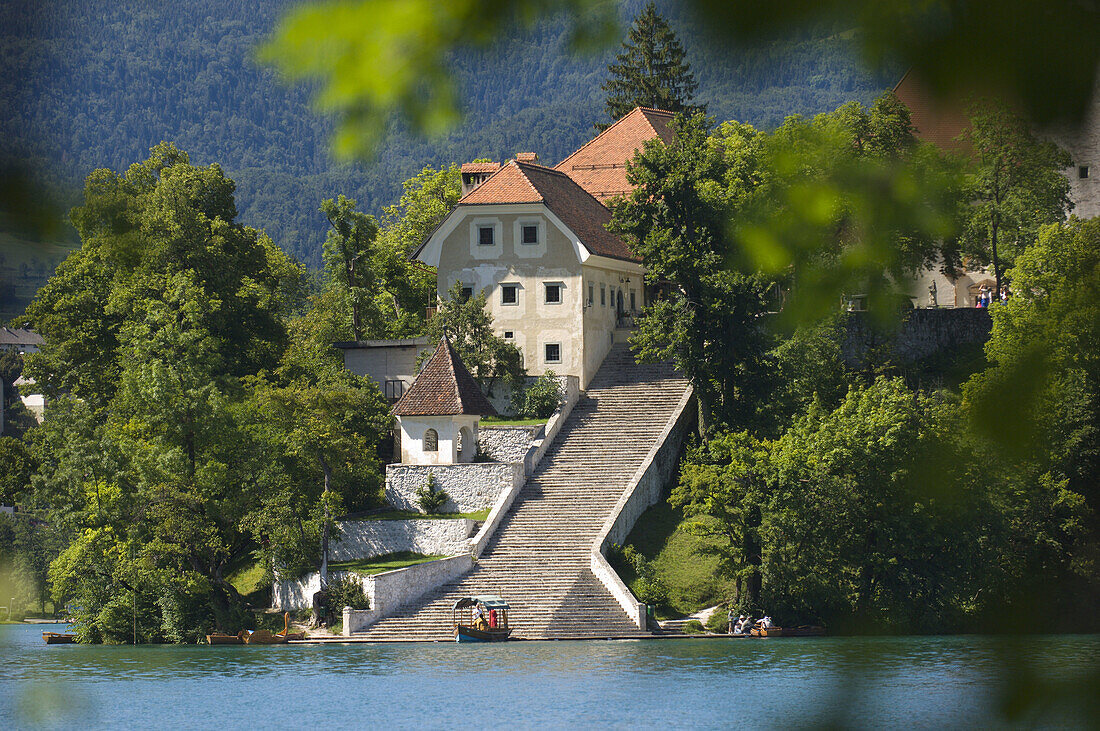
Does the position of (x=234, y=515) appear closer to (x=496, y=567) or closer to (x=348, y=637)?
(x=348, y=637)

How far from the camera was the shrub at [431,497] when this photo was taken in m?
50.4

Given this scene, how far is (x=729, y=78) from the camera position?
9.10 feet

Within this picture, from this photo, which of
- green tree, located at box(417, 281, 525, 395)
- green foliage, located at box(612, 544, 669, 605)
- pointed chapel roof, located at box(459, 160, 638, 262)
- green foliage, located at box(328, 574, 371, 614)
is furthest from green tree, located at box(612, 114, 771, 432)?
green foliage, located at box(328, 574, 371, 614)

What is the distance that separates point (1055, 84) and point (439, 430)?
49457mm

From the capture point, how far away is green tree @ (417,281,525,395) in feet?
181

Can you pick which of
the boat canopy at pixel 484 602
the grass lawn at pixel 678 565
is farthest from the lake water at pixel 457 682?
the grass lawn at pixel 678 565

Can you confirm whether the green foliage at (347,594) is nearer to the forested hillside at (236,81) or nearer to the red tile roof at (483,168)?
the red tile roof at (483,168)

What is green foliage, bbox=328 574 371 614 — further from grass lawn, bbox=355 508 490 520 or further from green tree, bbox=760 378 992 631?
green tree, bbox=760 378 992 631

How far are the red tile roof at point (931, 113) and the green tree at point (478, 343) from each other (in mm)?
52032

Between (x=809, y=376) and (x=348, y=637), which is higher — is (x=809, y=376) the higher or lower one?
the higher one

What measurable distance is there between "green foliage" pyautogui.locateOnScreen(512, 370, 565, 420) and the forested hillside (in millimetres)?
50891

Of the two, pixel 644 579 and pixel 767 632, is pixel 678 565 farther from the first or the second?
pixel 767 632

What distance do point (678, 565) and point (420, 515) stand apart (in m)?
9.74

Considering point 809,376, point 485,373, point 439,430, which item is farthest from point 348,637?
point 809,376
